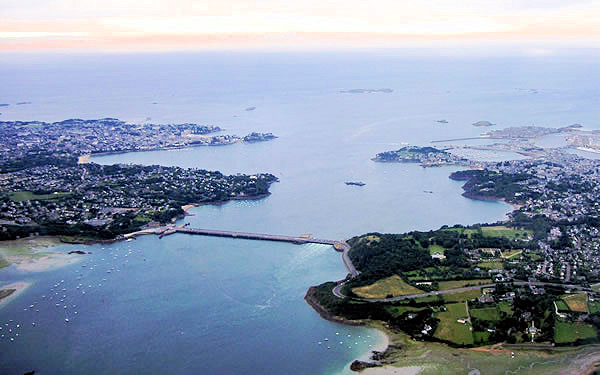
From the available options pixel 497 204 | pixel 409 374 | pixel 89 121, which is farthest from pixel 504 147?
pixel 89 121

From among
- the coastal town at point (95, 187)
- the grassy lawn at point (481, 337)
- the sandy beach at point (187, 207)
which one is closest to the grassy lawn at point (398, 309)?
the grassy lawn at point (481, 337)

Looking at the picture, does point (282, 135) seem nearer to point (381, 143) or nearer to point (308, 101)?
Result: point (381, 143)

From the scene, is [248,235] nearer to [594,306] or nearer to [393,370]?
[393,370]

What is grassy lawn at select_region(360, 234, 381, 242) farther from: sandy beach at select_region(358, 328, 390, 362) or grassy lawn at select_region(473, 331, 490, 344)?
grassy lawn at select_region(473, 331, 490, 344)

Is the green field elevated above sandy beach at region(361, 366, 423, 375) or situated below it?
above

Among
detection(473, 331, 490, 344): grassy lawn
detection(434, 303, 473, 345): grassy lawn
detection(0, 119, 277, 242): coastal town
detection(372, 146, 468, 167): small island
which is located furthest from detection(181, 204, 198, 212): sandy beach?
detection(473, 331, 490, 344): grassy lawn

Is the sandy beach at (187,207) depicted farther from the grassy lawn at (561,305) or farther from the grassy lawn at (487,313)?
the grassy lawn at (561,305)
